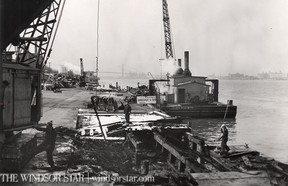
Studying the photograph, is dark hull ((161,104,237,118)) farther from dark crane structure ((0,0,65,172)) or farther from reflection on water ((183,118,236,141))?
dark crane structure ((0,0,65,172))

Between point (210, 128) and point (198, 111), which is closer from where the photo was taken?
point (210, 128)

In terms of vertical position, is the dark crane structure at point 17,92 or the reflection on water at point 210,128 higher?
the dark crane structure at point 17,92

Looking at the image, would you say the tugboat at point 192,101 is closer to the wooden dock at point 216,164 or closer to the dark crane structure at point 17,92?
the wooden dock at point 216,164

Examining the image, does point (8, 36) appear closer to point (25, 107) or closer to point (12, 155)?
point (25, 107)

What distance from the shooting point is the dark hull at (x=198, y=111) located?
134ft

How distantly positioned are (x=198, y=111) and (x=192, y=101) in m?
2.38

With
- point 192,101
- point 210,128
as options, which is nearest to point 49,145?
point 210,128

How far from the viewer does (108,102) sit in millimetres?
31344

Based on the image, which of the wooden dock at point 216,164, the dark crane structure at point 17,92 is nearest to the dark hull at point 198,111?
the wooden dock at point 216,164

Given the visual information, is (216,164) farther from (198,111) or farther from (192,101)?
(192,101)

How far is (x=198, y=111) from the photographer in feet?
137

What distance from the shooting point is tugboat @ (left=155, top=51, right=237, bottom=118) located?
41531 mm

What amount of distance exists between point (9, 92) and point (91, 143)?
564 centimetres

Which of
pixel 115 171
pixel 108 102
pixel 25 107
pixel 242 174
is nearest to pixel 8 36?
pixel 25 107
